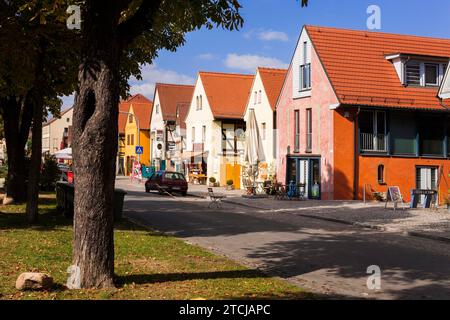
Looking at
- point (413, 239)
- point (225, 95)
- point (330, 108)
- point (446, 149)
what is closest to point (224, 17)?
point (413, 239)

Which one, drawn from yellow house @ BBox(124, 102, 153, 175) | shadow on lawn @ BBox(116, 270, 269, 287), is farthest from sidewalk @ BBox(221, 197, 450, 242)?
yellow house @ BBox(124, 102, 153, 175)

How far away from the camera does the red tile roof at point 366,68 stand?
29.3 m

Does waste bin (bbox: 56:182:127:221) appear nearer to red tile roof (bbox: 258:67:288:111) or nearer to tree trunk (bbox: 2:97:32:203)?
tree trunk (bbox: 2:97:32:203)

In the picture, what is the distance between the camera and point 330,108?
29.0 meters

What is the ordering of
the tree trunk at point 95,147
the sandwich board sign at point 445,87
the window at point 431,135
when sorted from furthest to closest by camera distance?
the window at point 431,135 < the sandwich board sign at point 445,87 < the tree trunk at point 95,147

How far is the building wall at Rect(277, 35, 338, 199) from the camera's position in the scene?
95.3 feet

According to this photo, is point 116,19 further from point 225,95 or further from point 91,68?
point 225,95

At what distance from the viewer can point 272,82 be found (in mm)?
40344

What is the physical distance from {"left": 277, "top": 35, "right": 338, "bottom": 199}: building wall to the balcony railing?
5.64 ft

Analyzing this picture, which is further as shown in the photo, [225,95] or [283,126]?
[225,95]

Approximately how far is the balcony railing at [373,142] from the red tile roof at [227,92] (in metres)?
18.6

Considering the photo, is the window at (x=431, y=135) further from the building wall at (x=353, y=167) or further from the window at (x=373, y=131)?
the window at (x=373, y=131)

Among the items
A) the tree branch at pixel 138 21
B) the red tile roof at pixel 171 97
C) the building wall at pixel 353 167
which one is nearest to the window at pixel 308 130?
the building wall at pixel 353 167
